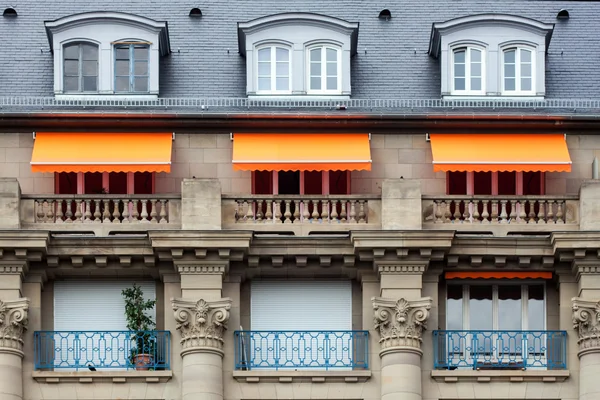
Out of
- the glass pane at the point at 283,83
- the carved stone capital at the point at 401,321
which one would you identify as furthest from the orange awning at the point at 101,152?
the carved stone capital at the point at 401,321

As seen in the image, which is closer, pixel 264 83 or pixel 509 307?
pixel 509 307

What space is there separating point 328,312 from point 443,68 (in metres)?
7.90

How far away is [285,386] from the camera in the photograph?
67.8 m

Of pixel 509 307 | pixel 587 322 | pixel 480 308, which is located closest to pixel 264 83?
pixel 480 308

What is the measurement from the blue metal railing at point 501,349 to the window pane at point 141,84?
10.8 m

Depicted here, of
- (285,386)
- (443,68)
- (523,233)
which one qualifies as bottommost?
(285,386)

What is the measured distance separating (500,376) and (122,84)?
43.9 feet

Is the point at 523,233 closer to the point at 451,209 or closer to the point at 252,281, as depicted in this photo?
the point at 451,209

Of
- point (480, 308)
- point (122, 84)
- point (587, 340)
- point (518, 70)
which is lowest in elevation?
point (587, 340)

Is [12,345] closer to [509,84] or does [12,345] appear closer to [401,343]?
[401,343]

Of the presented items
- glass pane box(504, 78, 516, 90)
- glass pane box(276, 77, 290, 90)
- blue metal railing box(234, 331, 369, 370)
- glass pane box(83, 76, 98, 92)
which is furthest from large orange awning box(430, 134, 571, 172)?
glass pane box(83, 76, 98, 92)

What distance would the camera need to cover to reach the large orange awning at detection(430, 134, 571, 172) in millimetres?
69688

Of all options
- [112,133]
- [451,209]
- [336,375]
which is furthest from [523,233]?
[112,133]

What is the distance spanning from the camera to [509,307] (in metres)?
69.2
